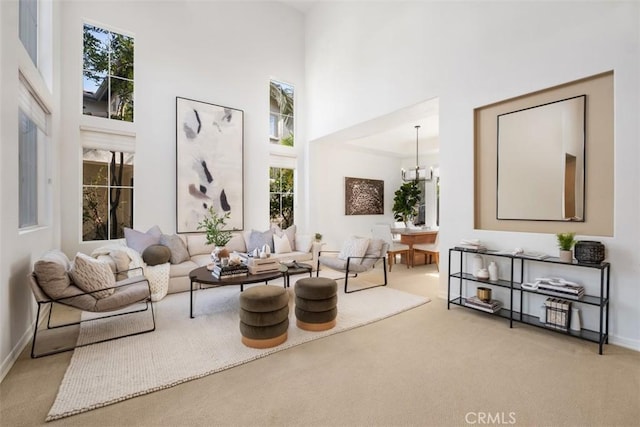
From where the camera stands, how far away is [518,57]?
3.40m

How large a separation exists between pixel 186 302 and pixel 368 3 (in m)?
5.68

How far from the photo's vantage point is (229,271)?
3412 mm

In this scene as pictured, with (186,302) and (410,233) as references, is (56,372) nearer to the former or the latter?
(186,302)

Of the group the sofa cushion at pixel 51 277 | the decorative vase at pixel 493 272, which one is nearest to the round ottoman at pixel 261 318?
the sofa cushion at pixel 51 277

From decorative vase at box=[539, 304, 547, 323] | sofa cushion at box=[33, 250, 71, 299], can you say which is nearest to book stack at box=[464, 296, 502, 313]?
decorative vase at box=[539, 304, 547, 323]

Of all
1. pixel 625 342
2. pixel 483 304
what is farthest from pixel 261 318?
pixel 625 342

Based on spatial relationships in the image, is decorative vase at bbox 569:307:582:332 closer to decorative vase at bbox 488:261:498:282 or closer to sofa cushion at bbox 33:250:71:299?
decorative vase at bbox 488:261:498:282

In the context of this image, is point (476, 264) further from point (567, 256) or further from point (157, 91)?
point (157, 91)

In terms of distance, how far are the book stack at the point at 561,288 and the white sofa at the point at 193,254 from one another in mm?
3232

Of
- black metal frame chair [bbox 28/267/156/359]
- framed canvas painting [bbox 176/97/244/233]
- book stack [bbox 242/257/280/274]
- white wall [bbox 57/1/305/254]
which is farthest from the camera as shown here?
framed canvas painting [bbox 176/97/244/233]

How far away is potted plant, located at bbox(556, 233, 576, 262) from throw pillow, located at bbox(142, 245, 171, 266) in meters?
4.77

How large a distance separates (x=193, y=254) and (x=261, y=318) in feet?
9.40

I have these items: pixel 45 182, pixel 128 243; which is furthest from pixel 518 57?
pixel 45 182

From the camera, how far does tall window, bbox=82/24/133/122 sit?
4.64 metres
